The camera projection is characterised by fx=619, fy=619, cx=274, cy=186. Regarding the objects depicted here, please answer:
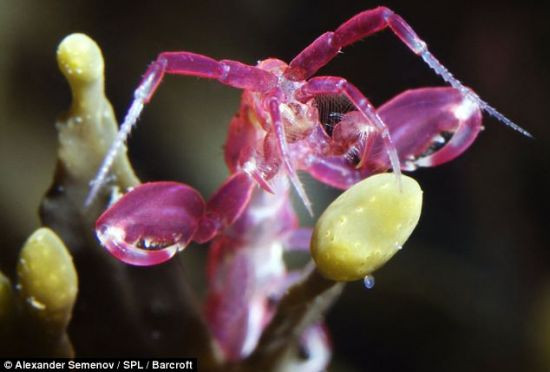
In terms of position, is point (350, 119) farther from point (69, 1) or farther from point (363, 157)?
point (69, 1)

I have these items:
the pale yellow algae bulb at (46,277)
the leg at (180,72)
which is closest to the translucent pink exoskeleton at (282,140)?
the leg at (180,72)

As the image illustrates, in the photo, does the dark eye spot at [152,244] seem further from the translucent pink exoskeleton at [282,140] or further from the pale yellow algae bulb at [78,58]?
the pale yellow algae bulb at [78,58]

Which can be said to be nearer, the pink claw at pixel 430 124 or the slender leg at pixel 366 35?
the slender leg at pixel 366 35

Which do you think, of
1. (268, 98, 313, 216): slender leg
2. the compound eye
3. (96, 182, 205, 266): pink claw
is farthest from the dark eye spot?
the compound eye

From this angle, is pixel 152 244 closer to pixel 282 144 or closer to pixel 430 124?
pixel 282 144

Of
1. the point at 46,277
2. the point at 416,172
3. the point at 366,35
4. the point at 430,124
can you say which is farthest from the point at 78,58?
the point at 416,172

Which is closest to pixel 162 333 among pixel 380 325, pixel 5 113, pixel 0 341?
pixel 0 341
